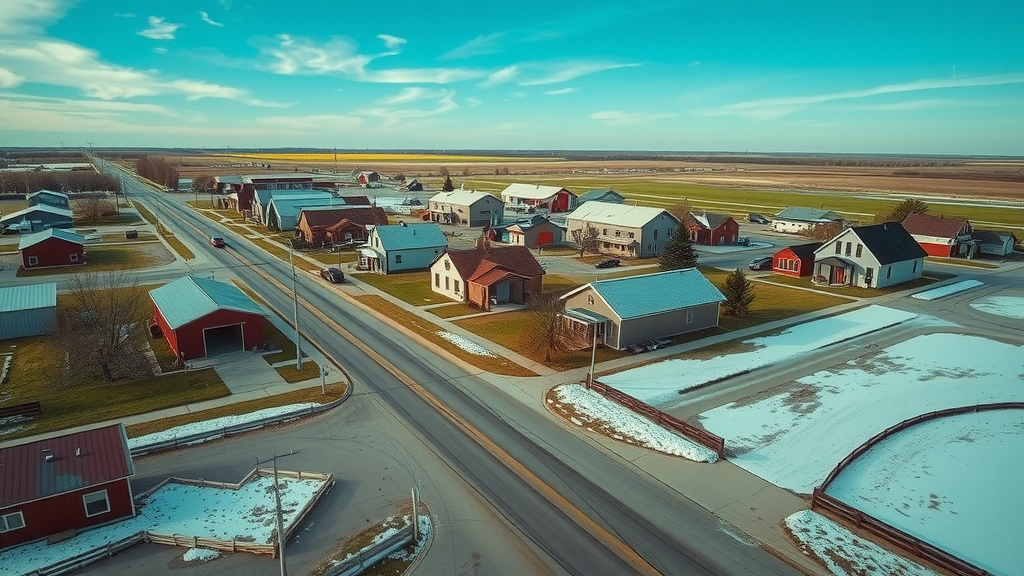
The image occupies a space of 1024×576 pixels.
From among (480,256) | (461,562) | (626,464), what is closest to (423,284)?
(480,256)

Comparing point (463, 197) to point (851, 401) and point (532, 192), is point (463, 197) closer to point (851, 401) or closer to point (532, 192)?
point (532, 192)

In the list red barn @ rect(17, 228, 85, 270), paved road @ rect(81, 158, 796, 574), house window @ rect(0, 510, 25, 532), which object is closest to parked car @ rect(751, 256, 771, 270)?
paved road @ rect(81, 158, 796, 574)

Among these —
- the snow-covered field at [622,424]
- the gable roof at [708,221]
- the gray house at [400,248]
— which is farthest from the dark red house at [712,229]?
the snow-covered field at [622,424]

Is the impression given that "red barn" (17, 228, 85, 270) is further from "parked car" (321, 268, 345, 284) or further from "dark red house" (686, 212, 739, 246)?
"dark red house" (686, 212, 739, 246)

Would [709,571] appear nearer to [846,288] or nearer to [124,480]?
[124,480]

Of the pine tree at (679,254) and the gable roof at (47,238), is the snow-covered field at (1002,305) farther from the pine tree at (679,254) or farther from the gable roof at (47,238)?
the gable roof at (47,238)
